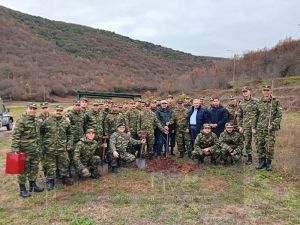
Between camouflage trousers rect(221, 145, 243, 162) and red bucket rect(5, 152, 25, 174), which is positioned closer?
red bucket rect(5, 152, 25, 174)

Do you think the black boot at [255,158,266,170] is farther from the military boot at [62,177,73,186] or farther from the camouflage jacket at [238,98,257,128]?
the military boot at [62,177,73,186]

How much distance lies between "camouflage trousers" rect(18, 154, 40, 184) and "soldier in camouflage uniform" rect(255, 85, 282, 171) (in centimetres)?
539

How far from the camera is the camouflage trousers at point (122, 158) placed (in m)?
11.2

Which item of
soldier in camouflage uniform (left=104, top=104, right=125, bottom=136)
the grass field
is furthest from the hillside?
the grass field

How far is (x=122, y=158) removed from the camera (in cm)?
1136

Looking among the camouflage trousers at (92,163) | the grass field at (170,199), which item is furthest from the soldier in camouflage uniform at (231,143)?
the camouflage trousers at (92,163)

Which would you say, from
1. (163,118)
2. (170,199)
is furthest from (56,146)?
(163,118)

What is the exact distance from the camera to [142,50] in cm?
9050

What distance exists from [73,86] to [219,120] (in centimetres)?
4709

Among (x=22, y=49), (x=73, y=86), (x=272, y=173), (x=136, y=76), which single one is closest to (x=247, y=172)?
(x=272, y=173)

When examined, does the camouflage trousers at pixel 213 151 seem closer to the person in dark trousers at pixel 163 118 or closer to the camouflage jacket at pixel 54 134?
the person in dark trousers at pixel 163 118

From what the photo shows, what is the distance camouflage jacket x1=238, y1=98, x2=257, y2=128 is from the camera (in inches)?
443

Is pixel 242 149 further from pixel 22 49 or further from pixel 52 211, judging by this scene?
pixel 22 49

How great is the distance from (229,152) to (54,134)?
455cm
